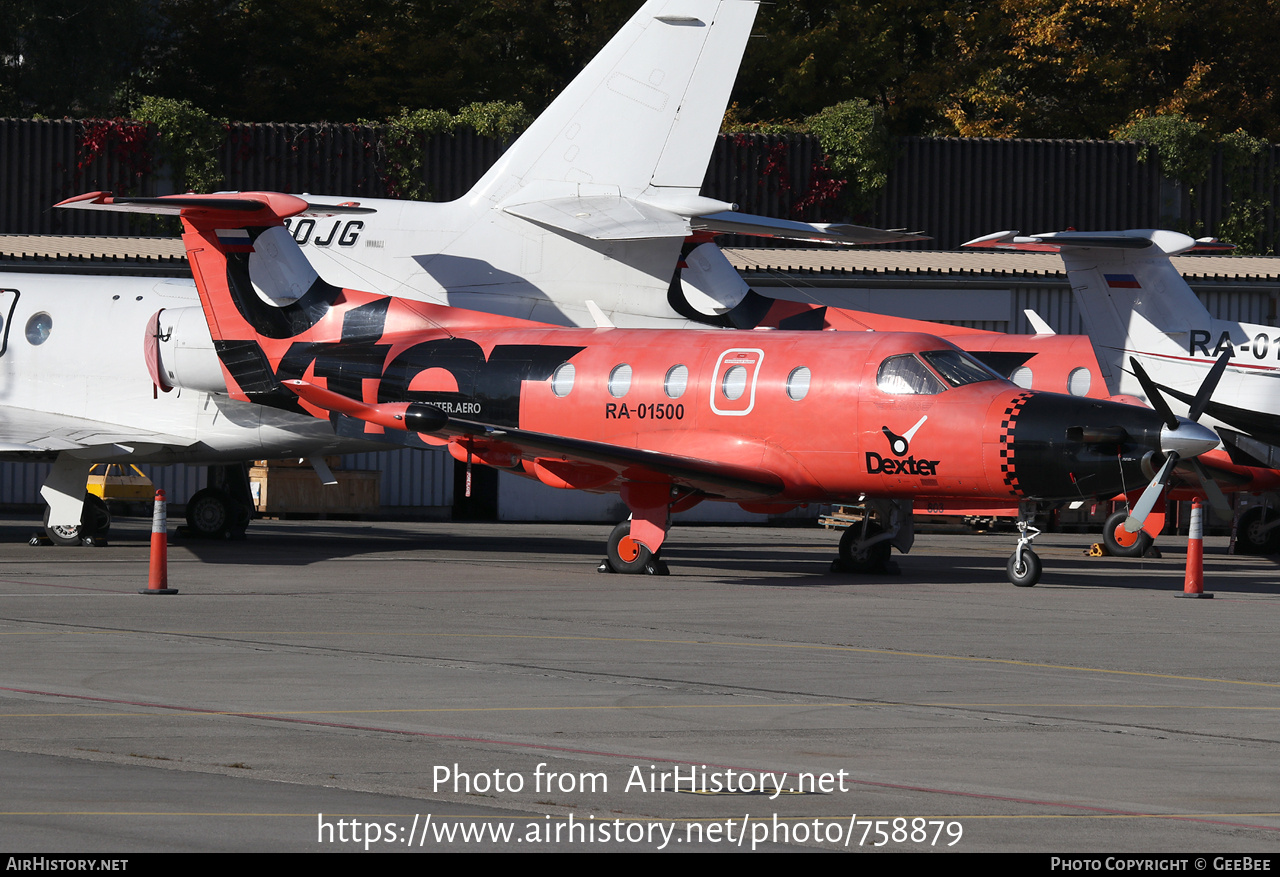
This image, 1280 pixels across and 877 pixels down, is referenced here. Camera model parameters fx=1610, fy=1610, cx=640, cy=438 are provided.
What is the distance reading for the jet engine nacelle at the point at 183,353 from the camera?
22.6 metres

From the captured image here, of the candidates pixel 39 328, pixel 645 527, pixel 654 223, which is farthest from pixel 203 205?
pixel 645 527

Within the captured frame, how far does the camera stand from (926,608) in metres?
15.9

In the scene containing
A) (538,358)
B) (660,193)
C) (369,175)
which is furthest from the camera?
(369,175)

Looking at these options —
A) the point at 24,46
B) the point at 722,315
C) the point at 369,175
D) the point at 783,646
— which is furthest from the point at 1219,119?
the point at 783,646

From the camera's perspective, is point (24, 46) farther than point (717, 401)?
Yes

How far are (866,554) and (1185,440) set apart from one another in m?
4.44

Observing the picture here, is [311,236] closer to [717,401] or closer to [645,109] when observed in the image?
[645,109]

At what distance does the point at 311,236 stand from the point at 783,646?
13880 millimetres

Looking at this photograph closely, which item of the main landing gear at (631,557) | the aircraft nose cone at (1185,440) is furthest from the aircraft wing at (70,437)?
the aircraft nose cone at (1185,440)

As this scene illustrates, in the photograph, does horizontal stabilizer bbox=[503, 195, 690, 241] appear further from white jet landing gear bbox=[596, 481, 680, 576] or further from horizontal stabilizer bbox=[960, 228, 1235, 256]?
horizontal stabilizer bbox=[960, 228, 1235, 256]

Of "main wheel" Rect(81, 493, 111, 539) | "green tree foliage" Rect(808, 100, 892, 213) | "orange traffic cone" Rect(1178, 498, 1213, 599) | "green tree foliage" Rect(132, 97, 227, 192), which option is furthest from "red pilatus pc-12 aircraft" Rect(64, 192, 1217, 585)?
"green tree foliage" Rect(808, 100, 892, 213)

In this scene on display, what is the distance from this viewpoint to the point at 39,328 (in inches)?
945

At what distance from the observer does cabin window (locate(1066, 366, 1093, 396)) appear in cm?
2452

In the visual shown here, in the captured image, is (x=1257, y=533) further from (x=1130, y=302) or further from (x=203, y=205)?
(x=203, y=205)
